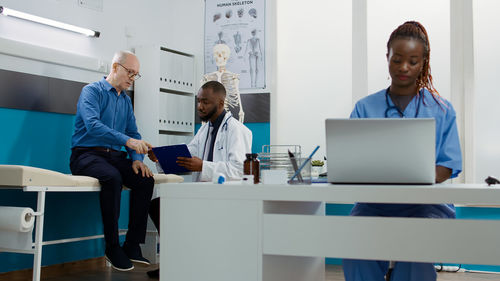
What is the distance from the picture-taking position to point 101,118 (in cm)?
364

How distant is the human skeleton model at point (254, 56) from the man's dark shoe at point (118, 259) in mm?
1909

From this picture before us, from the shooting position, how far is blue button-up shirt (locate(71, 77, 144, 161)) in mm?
3445

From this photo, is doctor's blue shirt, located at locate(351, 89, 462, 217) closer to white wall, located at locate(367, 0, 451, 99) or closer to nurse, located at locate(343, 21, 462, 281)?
nurse, located at locate(343, 21, 462, 281)

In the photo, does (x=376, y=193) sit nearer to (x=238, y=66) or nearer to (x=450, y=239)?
(x=450, y=239)

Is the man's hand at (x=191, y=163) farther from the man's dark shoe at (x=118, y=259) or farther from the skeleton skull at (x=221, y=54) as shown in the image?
the skeleton skull at (x=221, y=54)

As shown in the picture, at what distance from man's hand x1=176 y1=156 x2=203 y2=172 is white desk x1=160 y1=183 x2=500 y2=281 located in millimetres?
1252

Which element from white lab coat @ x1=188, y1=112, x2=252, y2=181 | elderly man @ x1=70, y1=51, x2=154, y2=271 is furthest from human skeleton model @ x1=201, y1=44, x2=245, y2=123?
white lab coat @ x1=188, y1=112, x2=252, y2=181

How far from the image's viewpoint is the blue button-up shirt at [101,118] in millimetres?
3445

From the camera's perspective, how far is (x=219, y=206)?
64.5 inches

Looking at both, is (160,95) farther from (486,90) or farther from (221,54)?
(486,90)

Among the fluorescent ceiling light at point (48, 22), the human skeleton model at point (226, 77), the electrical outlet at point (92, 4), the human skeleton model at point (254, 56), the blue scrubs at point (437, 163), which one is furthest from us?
the human skeleton model at point (254, 56)

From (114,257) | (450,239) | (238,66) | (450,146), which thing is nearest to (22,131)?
(114,257)

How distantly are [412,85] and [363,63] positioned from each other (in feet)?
7.41

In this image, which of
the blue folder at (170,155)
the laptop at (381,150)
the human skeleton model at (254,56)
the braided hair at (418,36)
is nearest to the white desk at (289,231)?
the laptop at (381,150)
